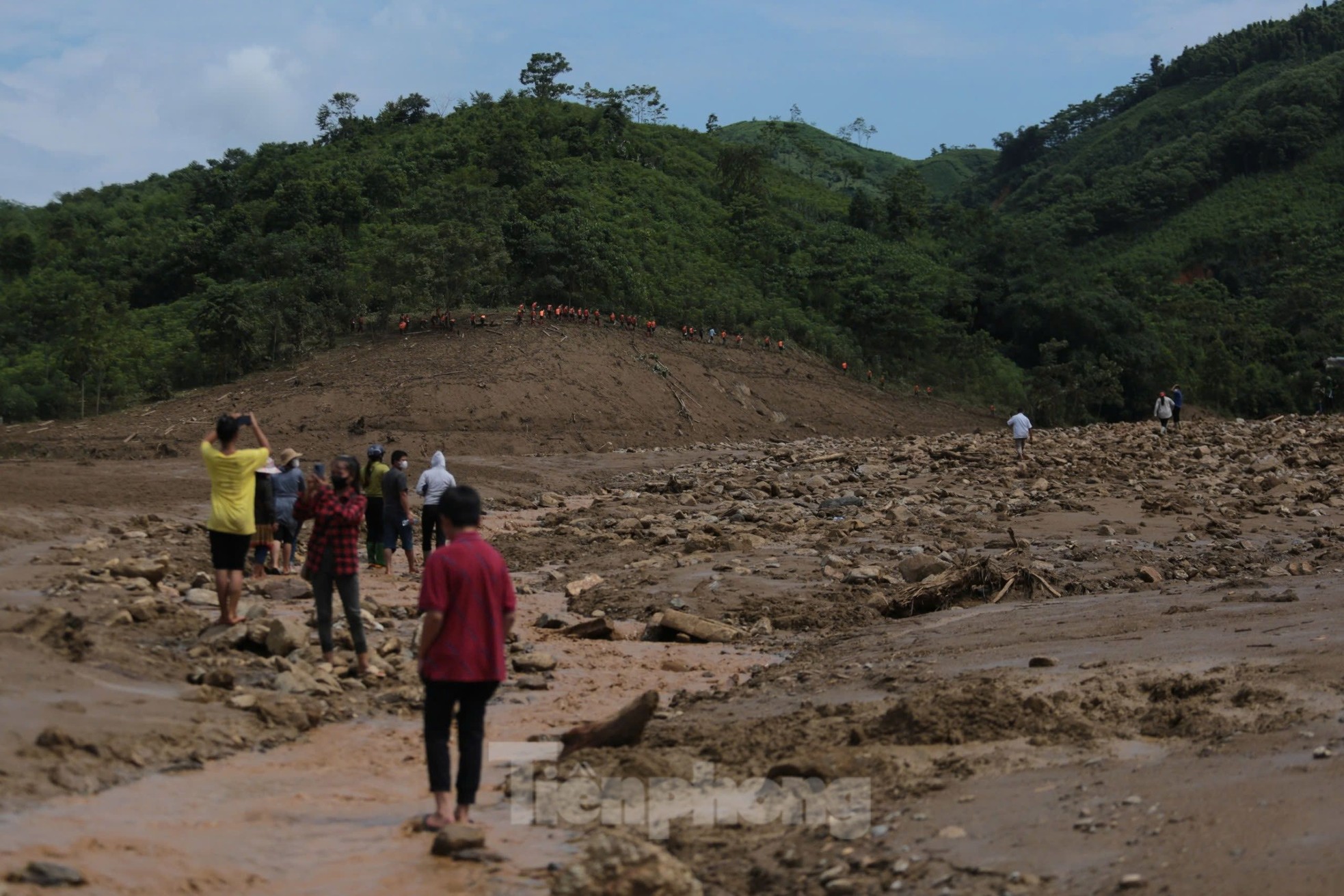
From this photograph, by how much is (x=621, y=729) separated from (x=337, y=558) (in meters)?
2.53

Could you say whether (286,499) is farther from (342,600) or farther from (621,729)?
(621,729)

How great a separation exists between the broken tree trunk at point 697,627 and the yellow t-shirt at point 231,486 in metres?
3.28

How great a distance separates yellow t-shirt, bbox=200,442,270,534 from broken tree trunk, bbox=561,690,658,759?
3.26 metres

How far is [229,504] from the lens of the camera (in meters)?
8.40

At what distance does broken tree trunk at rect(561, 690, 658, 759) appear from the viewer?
6262 mm

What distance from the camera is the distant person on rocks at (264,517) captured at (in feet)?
36.5

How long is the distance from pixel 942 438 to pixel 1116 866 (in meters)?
28.6

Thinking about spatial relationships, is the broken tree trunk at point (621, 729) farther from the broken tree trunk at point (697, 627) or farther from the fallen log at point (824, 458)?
the fallen log at point (824, 458)

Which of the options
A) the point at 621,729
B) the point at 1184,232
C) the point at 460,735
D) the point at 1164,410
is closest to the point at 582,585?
the point at 621,729

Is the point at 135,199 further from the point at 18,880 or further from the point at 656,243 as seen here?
the point at 18,880

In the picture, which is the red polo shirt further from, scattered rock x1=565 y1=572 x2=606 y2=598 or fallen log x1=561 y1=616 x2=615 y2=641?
scattered rock x1=565 y1=572 x2=606 y2=598

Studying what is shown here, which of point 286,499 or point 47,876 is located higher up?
point 286,499

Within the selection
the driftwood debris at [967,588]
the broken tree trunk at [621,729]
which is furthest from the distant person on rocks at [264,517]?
the broken tree trunk at [621,729]

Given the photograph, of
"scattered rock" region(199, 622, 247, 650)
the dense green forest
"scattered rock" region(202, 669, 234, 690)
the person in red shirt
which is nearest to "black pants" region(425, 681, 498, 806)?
the person in red shirt
